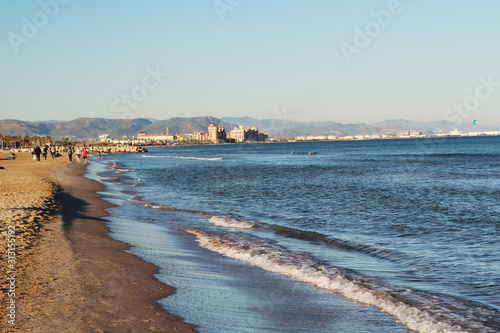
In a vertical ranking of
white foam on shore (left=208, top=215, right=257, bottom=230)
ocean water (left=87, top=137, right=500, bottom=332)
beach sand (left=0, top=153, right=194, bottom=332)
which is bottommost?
white foam on shore (left=208, top=215, right=257, bottom=230)

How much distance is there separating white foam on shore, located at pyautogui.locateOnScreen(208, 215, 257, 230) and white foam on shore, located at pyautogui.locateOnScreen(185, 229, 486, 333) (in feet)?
4.96

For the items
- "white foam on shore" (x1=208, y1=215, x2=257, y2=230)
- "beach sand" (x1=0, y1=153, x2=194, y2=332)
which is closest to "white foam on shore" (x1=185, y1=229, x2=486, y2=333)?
"white foam on shore" (x1=208, y1=215, x2=257, y2=230)

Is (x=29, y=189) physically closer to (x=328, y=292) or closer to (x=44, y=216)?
(x=44, y=216)

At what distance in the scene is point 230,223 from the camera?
52.6 feet

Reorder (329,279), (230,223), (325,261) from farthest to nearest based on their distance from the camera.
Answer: (230,223) < (325,261) < (329,279)

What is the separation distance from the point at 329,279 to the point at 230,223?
762 centimetres

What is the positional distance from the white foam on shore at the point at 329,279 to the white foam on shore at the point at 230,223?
1.51 meters

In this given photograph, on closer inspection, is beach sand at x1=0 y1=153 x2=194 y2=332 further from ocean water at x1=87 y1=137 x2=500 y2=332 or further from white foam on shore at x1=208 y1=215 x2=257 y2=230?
white foam on shore at x1=208 y1=215 x2=257 y2=230

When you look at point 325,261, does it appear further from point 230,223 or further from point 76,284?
point 230,223

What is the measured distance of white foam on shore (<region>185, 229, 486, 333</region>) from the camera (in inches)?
259

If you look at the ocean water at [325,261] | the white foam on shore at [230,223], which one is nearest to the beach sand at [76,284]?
the ocean water at [325,261]

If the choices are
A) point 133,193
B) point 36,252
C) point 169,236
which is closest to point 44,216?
point 169,236

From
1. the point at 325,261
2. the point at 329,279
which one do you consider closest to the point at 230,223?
the point at 325,261

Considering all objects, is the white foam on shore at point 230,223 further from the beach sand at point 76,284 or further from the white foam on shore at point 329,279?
the beach sand at point 76,284
